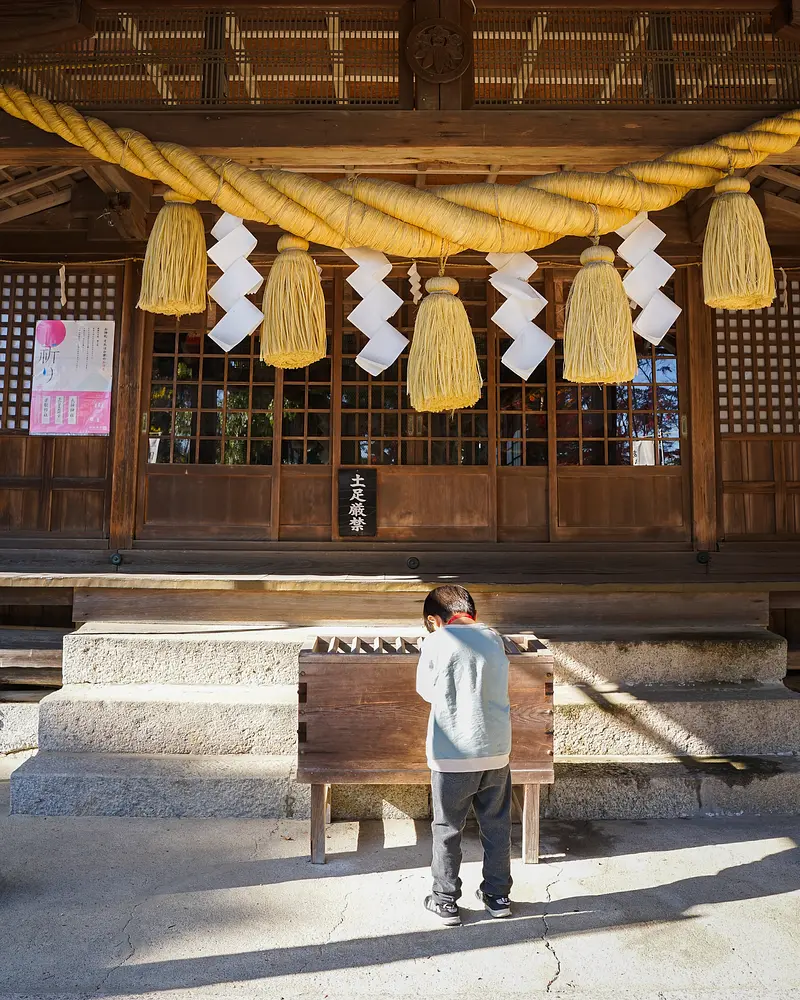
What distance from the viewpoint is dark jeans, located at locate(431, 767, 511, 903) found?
2771 millimetres

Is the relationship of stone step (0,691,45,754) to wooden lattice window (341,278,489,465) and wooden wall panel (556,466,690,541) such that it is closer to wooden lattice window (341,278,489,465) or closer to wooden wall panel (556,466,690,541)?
wooden lattice window (341,278,489,465)

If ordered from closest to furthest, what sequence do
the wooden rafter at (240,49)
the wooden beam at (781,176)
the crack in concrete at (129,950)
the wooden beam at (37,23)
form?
1. the crack in concrete at (129,950)
2. the wooden beam at (37,23)
3. the wooden rafter at (240,49)
4. the wooden beam at (781,176)

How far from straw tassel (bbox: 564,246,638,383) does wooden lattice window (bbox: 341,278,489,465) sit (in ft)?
8.42

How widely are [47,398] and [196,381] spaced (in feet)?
3.74

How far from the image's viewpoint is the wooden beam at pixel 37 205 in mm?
5441

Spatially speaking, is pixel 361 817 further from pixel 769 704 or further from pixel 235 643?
pixel 769 704

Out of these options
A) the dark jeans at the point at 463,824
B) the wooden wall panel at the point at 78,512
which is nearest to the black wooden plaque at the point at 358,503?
the wooden wall panel at the point at 78,512

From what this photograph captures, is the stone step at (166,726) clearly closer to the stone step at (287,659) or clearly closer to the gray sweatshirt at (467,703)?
the stone step at (287,659)

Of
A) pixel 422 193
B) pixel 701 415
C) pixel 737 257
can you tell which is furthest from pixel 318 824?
pixel 701 415

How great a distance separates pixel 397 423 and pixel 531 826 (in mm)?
3225

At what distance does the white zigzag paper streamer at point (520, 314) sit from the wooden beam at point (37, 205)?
4.00 metres

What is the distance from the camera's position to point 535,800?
3.40 meters

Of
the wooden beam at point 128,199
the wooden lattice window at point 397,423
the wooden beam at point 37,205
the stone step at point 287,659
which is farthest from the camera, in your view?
the wooden lattice window at point 397,423

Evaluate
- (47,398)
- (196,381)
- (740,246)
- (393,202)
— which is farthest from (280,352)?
(47,398)
